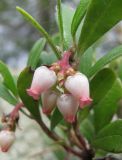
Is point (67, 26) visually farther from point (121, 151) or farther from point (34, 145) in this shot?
point (34, 145)

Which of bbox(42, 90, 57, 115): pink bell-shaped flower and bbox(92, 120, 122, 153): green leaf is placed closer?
bbox(42, 90, 57, 115): pink bell-shaped flower

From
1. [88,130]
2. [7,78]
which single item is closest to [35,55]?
[7,78]

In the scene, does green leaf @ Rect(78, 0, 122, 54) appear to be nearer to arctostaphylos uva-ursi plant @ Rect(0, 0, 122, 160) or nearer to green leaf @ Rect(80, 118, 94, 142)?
arctostaphylos uva-ursi plant @ Rect(0, 0, 122, 160)

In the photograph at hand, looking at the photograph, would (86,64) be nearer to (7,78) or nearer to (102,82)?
(102,82)

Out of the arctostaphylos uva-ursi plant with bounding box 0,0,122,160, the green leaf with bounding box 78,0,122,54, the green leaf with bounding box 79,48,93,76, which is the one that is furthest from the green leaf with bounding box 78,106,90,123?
the green leaf with bounding box 78,0,122,54

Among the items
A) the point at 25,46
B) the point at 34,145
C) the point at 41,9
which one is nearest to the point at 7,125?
the point at 34,145

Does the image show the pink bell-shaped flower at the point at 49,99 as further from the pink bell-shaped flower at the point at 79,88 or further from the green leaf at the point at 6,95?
the green leaf at the point at 6,95
